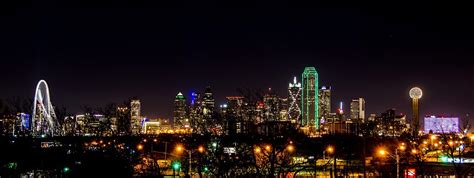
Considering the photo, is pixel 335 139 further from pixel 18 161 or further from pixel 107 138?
pixel 18 161

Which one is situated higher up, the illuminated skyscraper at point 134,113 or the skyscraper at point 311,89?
the skyscraper at point 311,89

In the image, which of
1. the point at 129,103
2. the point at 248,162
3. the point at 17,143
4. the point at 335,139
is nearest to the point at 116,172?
the point at 248,162

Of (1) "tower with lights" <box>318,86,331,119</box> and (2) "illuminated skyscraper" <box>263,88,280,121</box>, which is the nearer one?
(2) "illuminated skyscraper" <box>263,88,280,121</box>

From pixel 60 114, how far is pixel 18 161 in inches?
474

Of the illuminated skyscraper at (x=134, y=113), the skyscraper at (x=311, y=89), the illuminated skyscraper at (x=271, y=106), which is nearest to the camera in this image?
the illuminated skyscraper at (x=271, y=106)

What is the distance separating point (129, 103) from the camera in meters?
47.4

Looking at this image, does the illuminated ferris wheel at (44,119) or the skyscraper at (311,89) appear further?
the skyscraper at (311,89)

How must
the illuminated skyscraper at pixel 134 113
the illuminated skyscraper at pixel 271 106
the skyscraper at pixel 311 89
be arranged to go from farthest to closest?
the skyscraper at pixel 311 89 < the illuminated skyscraper at pixel 134 113 < the illuminated skyscraper at pixel 271 106

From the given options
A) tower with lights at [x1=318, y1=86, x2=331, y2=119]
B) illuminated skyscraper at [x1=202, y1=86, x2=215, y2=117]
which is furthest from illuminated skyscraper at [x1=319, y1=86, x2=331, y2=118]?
illuminated skyscraper at [x1=202, y1=86, x2=215, y2=117]

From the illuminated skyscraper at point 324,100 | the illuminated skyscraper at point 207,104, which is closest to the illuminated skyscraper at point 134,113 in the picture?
the illuminated skyscraper at point 207,104

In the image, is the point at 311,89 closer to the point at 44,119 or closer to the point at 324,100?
the point at 324,100

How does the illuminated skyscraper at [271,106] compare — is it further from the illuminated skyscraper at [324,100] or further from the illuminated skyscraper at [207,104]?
the illuminated skyscraper at [324,100]

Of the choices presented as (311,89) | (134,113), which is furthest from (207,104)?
(311,89)

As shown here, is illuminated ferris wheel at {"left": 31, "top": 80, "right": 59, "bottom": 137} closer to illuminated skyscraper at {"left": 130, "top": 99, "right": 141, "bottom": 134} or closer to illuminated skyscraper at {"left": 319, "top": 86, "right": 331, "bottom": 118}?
illuminated skyscraper at {"left": 130, "top": 99, "right": 141, "bottom": 134}
